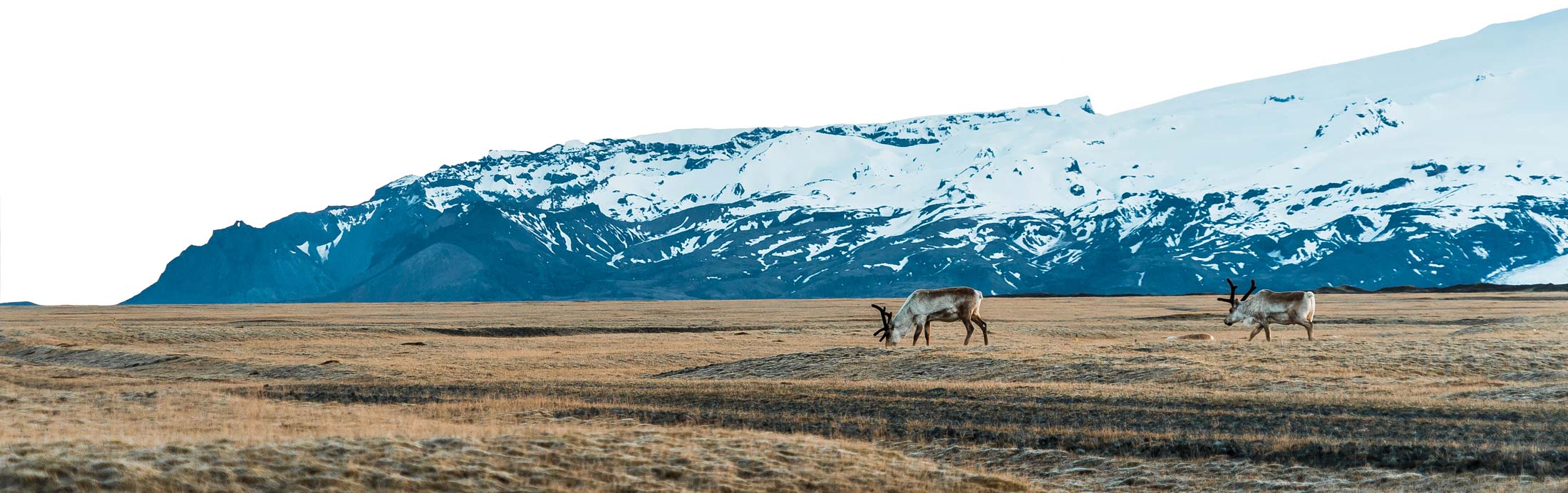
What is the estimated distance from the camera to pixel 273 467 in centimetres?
1797

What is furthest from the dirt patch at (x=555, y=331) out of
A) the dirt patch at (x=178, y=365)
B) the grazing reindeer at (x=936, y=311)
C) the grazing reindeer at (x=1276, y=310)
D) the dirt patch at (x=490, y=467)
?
the dirt patch at (x=490, y=467)

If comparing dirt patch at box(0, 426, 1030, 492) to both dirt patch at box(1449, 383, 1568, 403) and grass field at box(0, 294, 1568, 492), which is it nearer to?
grass field at box(0, 294, 1568, 492)

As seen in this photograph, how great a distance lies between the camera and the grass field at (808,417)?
18984mm

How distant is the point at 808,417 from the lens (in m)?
28.6

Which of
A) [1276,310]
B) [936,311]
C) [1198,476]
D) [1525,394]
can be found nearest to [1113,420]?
[1198,476]

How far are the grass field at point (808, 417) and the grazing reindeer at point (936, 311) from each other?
3.51 metres

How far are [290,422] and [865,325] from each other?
61.9 m

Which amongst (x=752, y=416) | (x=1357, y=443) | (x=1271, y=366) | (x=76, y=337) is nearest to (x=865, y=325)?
(x=76, y=337)

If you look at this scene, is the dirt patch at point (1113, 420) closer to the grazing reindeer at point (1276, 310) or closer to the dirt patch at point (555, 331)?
the grazing reindeer at point (1276, 310)

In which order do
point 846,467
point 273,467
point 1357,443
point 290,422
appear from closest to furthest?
point 273,467 < point 846,467 < point 1357,443 < point 290,422

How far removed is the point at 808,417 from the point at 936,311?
2087 cm

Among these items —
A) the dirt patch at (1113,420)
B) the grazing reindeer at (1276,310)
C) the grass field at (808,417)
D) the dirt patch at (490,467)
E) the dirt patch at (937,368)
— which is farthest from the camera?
the grazing reindeer at (1276,310)

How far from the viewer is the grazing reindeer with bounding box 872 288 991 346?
1897 inches

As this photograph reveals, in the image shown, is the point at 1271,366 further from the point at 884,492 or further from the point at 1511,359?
the point at 884,492
